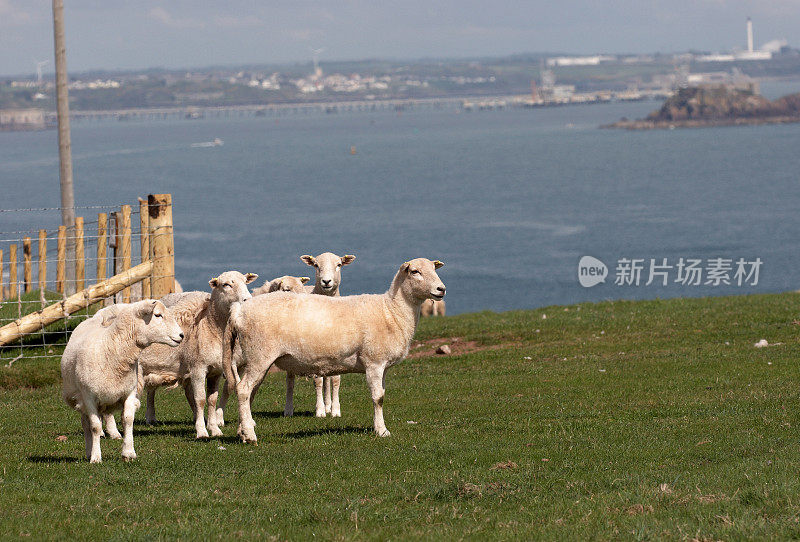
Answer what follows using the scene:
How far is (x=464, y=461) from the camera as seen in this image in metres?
12.5

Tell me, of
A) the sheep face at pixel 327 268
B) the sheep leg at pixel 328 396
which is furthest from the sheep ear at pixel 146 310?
the sheep leg at pixel 328 396

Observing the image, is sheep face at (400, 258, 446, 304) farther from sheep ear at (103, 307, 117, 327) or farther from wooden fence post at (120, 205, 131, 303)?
wooden fence post at (120, 205, 131, 303)

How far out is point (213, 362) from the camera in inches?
579

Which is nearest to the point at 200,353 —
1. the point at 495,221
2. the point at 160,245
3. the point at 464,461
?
the point at 464,461

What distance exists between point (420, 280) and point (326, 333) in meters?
1.56

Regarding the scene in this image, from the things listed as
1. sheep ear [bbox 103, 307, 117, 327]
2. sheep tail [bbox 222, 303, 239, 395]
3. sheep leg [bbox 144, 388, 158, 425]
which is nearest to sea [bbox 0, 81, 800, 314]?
sheep leg [bbox 144, 388, 158, 425]

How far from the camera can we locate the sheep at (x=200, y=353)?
14633 millimetres

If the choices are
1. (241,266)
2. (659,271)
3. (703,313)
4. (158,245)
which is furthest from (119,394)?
(659,271)

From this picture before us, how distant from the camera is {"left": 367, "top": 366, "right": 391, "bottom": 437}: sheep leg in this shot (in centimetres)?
1431

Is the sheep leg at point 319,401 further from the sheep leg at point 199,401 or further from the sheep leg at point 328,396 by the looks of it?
the sheep leg at point 199,401

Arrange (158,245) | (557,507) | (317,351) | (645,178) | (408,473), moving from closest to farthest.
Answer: (557,507)
(408,473)
(317,351)
(158,245)
(645,178)

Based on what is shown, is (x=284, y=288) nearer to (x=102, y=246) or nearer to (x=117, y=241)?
(x=117, y=241)

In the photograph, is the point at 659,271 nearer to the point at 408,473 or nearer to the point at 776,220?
the point at 776,220

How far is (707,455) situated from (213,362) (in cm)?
686
